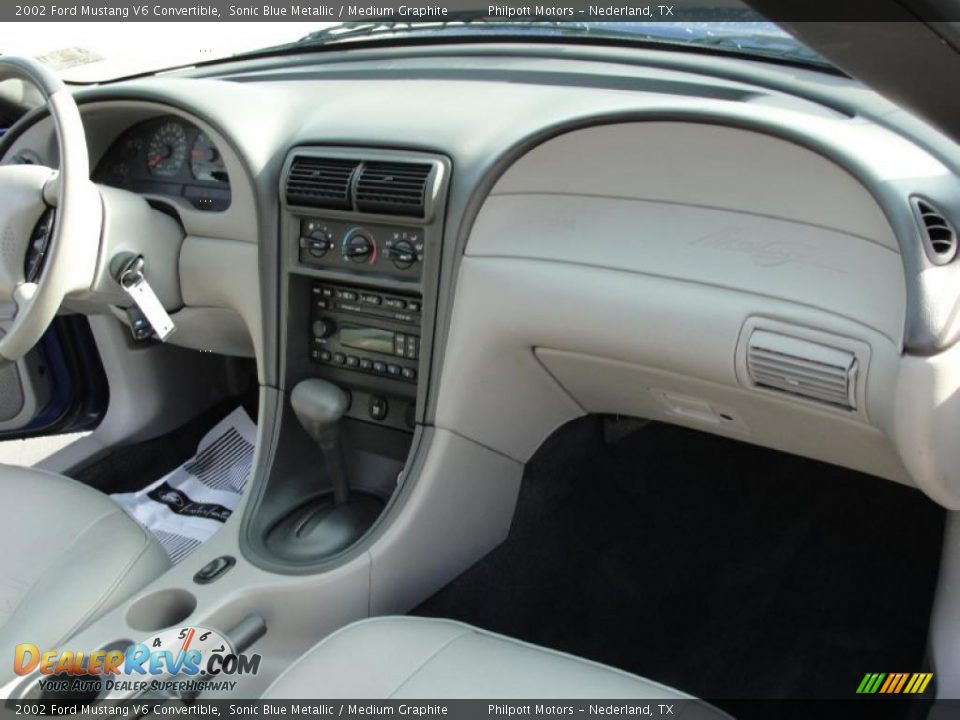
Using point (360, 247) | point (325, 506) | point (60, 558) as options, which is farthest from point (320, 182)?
point (60, 558)

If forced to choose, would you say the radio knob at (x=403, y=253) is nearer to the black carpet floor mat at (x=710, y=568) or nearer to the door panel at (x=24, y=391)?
the black carpet floor mat at (x=710, y=568)

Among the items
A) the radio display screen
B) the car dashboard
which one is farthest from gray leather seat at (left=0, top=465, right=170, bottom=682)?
the radio display screen

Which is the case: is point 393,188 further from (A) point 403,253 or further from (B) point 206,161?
(B) point 206,161

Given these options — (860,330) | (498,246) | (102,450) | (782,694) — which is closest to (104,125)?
(102,450)

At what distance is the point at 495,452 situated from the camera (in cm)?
194

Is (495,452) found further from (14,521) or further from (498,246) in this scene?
(14,521)

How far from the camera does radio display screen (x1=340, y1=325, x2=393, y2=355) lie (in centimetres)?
191

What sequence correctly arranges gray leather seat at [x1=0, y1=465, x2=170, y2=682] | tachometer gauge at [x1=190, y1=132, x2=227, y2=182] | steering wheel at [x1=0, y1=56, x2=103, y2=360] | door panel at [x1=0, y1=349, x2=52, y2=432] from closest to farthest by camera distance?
gray leather seat at [x1=0, y1=465, x2=170, y2=682] < steering wheel at [x1=0, y1=56, x2=103, y2=360] < tachometer gauge at [x1=190, y1=132, x2=227, y2=182] < door panel at [x1=0, y1=349, x2=52, y2=432]

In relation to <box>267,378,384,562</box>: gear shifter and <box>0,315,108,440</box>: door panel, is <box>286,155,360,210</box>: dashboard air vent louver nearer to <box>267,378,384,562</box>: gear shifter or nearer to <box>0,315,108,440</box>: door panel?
<box>267,378,384,562</box>: gear shifter

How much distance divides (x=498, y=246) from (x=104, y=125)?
1172 millimetres

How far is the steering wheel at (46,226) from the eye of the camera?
1.71 metres

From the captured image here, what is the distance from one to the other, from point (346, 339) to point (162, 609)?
2.11 feet

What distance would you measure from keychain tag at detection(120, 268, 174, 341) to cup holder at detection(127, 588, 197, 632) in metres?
0.54

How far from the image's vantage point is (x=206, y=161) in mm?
2182
